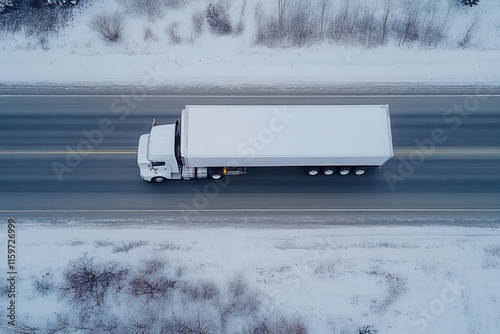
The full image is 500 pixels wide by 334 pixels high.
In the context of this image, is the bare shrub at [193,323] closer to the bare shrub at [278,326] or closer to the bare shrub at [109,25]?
the bare shrub at [278,326]

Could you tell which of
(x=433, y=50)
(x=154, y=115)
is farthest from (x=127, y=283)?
(x=433, y=50)

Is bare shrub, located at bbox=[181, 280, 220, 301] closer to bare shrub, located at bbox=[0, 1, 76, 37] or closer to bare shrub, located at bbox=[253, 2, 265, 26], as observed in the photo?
bare shrub, located at bbox=[253, 2, 265, 26]

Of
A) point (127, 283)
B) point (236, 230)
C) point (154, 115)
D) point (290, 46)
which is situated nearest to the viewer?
point (127, 283)

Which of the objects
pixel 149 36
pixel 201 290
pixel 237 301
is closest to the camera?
pixel 237 301

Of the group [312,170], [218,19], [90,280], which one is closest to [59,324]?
[90,280]

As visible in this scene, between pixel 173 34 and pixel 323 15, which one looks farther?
pixel 323 15

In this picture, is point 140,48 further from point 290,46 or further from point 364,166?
point 364,166

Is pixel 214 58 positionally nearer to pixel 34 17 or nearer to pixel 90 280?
pixel 34 17
